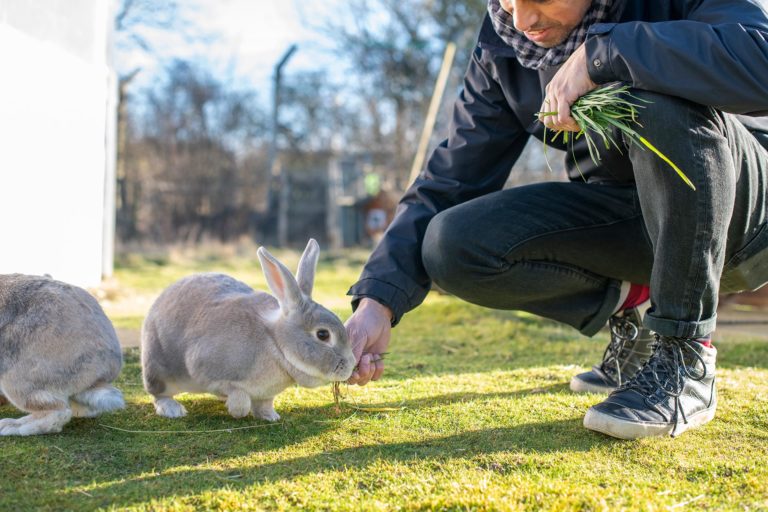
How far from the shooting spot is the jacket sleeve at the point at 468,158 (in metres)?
2.49

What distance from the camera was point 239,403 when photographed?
209 cm

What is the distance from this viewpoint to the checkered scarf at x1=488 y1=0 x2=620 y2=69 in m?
2.15

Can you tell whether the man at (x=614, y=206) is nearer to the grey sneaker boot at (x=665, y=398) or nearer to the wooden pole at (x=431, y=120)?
the grey sneaker boot at (x=665, y=398)

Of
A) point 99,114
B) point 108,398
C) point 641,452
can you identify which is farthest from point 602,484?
point 99,114

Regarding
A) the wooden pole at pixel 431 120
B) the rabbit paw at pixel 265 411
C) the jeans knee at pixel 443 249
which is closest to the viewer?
the rabbit paw at pixel 265 411

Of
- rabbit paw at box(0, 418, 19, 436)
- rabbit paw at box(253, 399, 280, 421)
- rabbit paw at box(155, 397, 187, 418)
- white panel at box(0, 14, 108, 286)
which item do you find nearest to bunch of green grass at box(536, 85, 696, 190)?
rabbit paw at box(253, 399, 280, 421)

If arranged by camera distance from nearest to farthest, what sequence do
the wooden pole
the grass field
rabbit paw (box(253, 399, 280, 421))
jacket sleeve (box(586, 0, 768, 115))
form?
the grass field < jacket sleeve (box(586, 0, 768, 115)) < rabbit paw (box(253, 399, 280, 421)) < the wooden pole

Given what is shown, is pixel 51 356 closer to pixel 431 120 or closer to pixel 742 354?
pixel 742 354

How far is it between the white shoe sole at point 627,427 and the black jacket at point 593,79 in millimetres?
655

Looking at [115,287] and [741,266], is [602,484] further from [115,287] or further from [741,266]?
[115,287]

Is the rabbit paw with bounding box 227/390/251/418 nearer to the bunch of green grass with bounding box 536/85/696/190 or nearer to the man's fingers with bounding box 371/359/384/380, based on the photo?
the man's fingers with bounding box 371/359/384/380

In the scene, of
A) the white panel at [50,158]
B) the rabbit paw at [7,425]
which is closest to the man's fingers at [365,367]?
the rabbit paw at [7,425]

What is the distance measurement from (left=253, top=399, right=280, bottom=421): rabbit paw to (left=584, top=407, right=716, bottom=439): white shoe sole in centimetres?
89

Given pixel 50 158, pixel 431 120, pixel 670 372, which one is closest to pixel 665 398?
pixel 670 372
